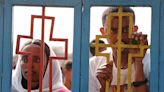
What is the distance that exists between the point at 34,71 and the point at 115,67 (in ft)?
1.55

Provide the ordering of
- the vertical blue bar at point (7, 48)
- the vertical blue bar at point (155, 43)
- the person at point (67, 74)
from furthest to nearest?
1. the person at point (67, 74)
2. the vertical blue bar at point (7, 48)
3. the vertical blue bar at point (155, 43)

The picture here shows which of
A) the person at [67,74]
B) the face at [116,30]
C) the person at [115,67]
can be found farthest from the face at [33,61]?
the face at [116,30]

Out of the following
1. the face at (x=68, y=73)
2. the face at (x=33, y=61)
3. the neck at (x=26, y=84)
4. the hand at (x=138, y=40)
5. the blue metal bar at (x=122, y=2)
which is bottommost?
the neck at (x=26, y=84)

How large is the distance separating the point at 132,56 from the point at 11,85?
71 centimetres

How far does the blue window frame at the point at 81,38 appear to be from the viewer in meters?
2.43

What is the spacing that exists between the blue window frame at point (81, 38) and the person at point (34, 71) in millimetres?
98

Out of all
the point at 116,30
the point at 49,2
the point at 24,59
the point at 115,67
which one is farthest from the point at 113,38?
the point at 24,59

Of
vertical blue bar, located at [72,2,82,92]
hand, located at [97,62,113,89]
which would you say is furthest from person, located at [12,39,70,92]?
hand, located at [97,62,113,89]

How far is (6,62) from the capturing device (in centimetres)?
254

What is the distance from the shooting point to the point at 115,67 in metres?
2.53

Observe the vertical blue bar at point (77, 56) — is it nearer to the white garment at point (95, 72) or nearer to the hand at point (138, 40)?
the white garment at point (95, 72)

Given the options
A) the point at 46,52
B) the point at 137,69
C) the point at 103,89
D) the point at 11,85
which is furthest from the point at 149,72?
the point at 11,85

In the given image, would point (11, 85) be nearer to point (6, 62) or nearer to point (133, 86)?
point (6, 62)

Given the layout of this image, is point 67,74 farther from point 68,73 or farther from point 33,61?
point 33,61
